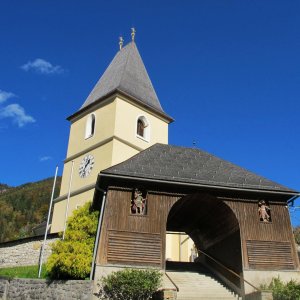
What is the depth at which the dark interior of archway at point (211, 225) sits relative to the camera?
18.8m

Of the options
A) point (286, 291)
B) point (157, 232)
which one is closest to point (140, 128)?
point (157, 232)

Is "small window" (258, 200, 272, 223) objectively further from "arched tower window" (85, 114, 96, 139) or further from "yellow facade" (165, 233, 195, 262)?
"arched tower window" (85, 114, 96, 139)

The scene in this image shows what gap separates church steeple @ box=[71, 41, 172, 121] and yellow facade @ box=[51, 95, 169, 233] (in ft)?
2.12

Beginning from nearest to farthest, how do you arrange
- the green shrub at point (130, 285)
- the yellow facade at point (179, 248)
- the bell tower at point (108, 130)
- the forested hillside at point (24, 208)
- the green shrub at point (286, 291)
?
the green shrub at point (286, 291) → the green shrub at point (130, 285) → the yellow facade at point (179, 248) → the bell tower at point (108, 130) → the forested hillside at point (24, 208)

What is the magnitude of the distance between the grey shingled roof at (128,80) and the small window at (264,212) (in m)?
17.3

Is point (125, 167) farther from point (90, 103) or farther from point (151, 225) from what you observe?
point (90, 103)

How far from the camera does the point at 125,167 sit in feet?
59.8

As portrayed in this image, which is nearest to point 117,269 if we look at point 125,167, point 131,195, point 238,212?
Result: point 131,195

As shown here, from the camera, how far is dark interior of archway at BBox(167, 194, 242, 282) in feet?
61.5

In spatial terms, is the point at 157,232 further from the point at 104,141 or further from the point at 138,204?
the point at 104,141

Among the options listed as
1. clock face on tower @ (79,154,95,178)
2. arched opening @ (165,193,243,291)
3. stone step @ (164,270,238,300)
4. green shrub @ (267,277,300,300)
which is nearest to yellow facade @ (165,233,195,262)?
arched opening @ (165,193,243,291)

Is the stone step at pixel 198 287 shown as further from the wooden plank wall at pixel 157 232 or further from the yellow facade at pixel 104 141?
the yellow facade at pixel 104 141

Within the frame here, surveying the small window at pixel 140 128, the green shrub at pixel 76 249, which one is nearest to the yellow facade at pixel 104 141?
the small window at pixel 140 128

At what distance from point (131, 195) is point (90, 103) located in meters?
18.6
